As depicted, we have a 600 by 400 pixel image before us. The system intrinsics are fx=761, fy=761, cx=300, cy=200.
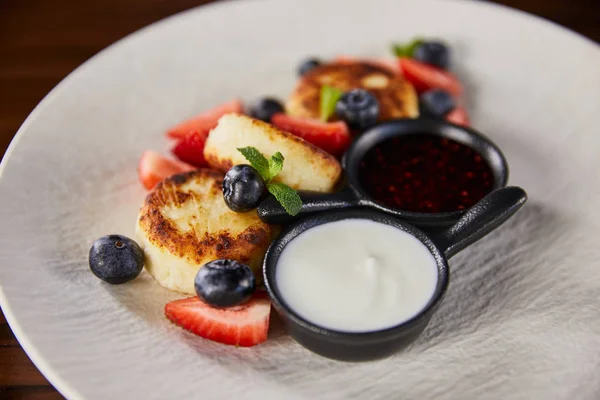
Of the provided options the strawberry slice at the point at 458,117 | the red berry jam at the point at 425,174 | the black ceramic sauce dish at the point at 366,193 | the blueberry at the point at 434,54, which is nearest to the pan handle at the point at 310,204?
the black ceramic sauce dish at the point at 366,193

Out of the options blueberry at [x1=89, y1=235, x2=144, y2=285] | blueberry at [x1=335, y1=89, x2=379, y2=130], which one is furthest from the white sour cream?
blueberry at [x1=335, y1=89, x2=379, y2=130]

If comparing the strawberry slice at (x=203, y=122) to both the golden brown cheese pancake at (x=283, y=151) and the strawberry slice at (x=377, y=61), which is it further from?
the strawberry slice at (x=377, y=61)

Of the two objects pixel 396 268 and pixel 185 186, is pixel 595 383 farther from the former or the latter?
pixel 185 186

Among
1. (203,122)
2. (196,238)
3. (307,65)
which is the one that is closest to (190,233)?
(196,238)

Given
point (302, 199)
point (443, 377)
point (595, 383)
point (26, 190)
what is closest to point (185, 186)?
point (302, 199)

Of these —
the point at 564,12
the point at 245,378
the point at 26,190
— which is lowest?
the point at 245,378
